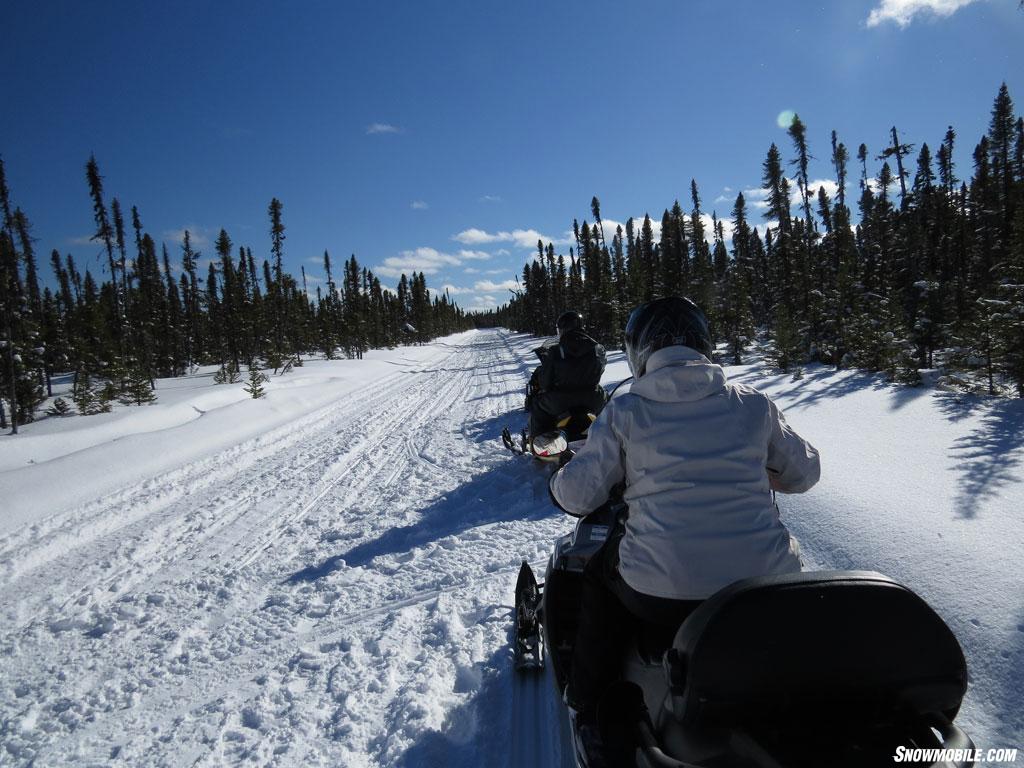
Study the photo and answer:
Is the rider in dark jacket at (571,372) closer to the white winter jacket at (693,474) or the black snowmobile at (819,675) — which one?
the white winter jacket at (693,474)

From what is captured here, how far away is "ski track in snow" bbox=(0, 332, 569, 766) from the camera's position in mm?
2619

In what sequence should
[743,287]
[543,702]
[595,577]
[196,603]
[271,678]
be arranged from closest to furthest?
1. [595,577]
2. [543,702]
3. [271,678]
4. [196,603]
5. [743,287]

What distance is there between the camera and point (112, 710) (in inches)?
113

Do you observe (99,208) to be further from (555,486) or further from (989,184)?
(989,184)

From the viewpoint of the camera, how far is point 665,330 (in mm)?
2031

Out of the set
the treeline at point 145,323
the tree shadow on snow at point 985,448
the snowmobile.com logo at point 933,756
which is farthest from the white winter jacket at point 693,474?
the treeline at point 145,323

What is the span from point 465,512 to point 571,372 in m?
2.28

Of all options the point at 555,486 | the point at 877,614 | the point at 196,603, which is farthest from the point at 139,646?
the point at 877,614

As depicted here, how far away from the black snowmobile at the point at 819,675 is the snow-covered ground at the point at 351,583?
1.45 metres

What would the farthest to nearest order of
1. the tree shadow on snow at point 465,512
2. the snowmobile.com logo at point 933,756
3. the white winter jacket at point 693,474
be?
the tree shadow on snow at point 465,512 < the white winter jacket at point 693,474 < the snowmobile.com logo at point 933,756

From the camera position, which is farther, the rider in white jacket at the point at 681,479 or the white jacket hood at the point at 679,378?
the white jacket hood at the point at 679,378

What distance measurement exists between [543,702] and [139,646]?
9.19ft

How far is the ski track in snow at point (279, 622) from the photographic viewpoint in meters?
2.62

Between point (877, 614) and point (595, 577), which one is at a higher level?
point (877, 614)
